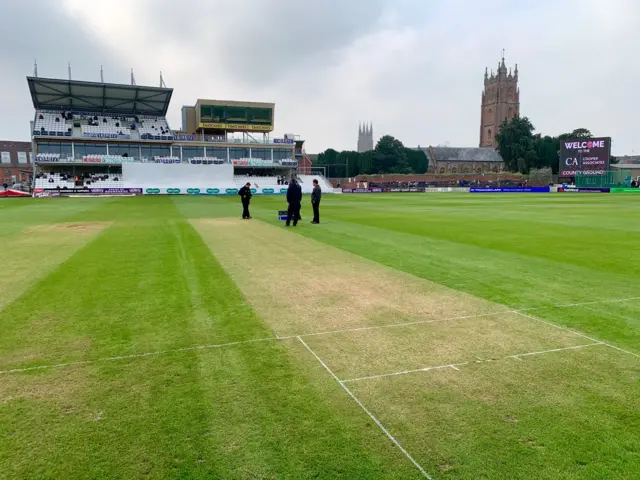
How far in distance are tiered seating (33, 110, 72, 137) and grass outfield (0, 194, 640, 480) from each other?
67234 mm

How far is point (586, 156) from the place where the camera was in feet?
219

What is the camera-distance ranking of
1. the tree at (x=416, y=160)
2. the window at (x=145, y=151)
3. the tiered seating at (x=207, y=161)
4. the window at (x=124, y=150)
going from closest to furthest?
the window at (x=124, y=150) < the window at (x=145, y=151) < the tiered seating at (x=207, y=161) < the tree at (x=416, y=160)

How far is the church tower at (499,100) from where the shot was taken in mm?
150988

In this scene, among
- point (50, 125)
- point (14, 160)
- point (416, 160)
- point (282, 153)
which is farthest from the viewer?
point (416, 160)

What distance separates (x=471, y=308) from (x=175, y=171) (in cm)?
6475

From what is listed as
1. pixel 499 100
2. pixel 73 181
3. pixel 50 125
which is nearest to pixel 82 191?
pixel 73 181

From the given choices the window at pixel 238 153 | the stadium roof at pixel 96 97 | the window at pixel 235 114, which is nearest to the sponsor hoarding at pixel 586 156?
the window at pixel 235 114

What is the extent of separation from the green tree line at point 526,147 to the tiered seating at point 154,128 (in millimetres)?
80127

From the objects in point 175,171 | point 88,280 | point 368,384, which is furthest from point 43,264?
point 175,171

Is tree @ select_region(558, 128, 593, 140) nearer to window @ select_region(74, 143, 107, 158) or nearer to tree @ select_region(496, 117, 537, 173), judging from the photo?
tree @ select_region(496, 117, 537, 173)

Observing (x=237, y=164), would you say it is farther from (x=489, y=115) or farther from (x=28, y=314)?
(x=489, y=115)

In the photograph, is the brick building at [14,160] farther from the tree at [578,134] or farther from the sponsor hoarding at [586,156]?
the tree at [578,134]

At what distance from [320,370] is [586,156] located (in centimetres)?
7415

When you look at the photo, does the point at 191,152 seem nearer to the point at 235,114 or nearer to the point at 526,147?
the point at 235,114
